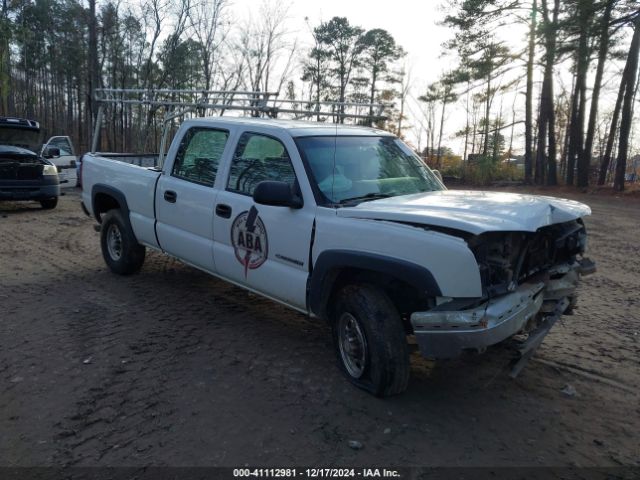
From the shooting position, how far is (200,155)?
521 cm

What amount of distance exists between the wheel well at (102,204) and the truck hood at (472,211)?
4.11 meters

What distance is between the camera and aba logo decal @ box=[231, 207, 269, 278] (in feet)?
14.2

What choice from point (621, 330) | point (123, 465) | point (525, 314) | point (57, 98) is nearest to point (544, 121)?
point (621, 330)

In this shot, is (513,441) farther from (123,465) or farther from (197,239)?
(197,239)

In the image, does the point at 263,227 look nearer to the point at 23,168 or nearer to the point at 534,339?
the point at 534,339

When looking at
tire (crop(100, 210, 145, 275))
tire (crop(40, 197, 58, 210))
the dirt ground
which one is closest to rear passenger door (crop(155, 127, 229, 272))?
the dirt ground

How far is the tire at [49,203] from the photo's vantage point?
483 inches

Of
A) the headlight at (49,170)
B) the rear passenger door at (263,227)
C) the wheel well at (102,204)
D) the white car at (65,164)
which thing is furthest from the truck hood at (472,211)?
the white car at (65,164)

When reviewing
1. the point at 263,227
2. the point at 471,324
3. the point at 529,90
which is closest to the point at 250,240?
the point at 263,227

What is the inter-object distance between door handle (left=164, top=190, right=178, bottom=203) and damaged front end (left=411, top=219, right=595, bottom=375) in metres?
3.02

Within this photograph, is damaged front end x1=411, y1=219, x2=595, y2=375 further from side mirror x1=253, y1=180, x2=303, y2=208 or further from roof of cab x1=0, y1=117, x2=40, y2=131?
roof of cab x1=0, y1=117, x2=40, y2=131

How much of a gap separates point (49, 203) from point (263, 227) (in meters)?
9.99

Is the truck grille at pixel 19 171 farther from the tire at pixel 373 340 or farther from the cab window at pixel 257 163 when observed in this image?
the tire at pixel 373 340

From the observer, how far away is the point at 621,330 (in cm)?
508
